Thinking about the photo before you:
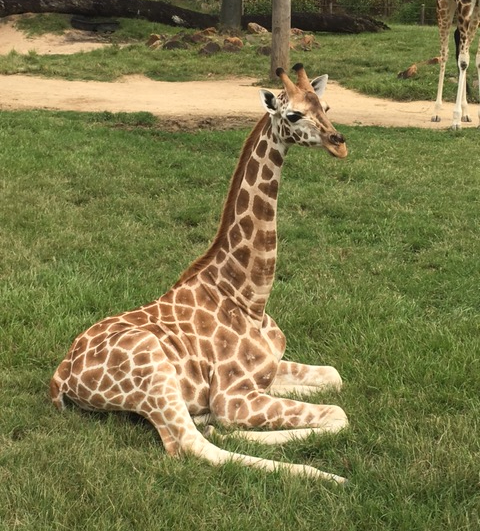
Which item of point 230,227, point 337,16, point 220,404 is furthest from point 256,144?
point 337,16

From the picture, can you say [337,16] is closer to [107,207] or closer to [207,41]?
[207,41]

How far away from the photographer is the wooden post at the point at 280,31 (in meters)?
15.0

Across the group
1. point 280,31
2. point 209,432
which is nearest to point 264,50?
point 280,31

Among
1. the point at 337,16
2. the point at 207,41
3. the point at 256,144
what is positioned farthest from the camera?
the point at 337,16

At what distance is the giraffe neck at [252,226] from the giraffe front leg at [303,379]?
425 millimetres

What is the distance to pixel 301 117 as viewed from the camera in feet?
11.9

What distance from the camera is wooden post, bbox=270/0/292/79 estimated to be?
49.4 feet

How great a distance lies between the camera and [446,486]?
10.4 ft

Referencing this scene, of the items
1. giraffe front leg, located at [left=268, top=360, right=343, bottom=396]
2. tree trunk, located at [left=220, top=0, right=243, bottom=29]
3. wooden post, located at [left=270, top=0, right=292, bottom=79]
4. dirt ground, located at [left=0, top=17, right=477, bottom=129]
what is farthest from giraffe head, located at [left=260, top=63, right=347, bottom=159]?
tree trunk, located at [left=220, top=0, right=243, bottom=29]

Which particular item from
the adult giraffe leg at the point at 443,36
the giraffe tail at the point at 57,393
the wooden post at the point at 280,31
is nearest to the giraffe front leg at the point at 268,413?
the giraffe tail at the point at 57,393

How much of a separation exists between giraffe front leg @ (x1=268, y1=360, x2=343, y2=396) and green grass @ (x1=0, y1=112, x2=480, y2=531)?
0.11 meters

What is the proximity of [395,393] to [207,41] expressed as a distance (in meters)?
19.4

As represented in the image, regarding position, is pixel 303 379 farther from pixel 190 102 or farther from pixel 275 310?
pixel 190 102

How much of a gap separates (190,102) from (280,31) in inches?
108
